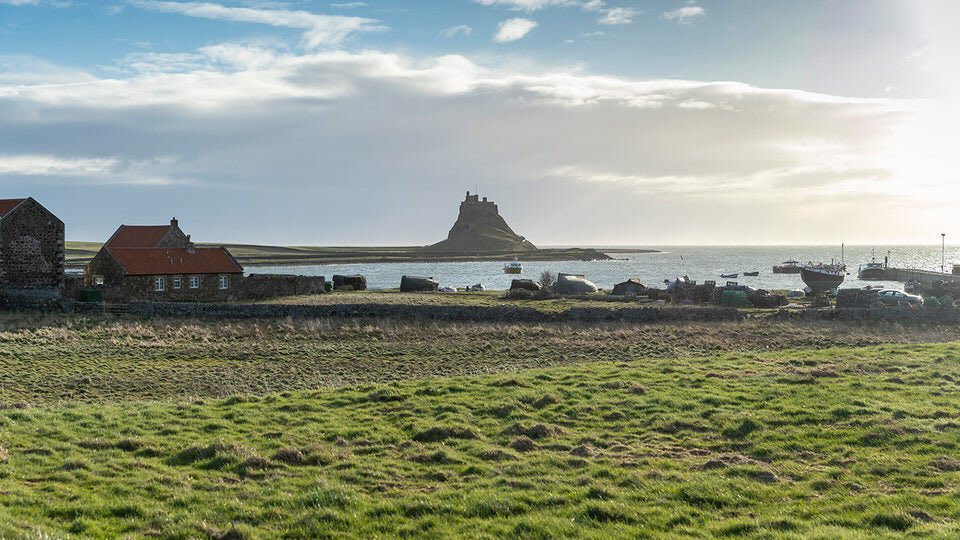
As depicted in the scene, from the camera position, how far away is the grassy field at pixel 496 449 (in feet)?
36.2

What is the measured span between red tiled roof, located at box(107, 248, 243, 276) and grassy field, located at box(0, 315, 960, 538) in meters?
31.1

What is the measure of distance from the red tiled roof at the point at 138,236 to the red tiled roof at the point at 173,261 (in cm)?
971

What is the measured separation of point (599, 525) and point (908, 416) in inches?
427

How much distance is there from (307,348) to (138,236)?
45.9m

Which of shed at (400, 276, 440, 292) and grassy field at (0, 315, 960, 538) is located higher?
shed at (400, 276, 440, 292)

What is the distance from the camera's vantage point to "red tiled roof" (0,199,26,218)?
58375 mm

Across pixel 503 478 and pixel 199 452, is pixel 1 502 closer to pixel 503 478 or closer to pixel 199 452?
pixel 199 452

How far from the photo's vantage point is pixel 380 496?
41.2 feet

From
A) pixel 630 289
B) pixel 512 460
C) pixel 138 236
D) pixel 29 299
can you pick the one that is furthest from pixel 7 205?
pixel 512 460

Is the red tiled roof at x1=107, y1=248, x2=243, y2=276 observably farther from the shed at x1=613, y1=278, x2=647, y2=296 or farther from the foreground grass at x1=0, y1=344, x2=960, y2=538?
the foreground grass at x1=0, y1=344, x2=960, y2=538

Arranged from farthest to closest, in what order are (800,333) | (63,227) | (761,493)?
(63,227) → (800,333) → (761,493)

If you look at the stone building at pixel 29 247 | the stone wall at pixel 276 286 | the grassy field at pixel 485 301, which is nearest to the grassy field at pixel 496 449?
the grassy field at pixel 485 301

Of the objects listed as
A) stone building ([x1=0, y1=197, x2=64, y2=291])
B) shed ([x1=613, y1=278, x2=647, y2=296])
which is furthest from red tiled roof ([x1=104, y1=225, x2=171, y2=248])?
shed ([x1=613, y1=278, x2=647, y2=296])

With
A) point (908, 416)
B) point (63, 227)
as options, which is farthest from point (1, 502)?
point (63, 227)
